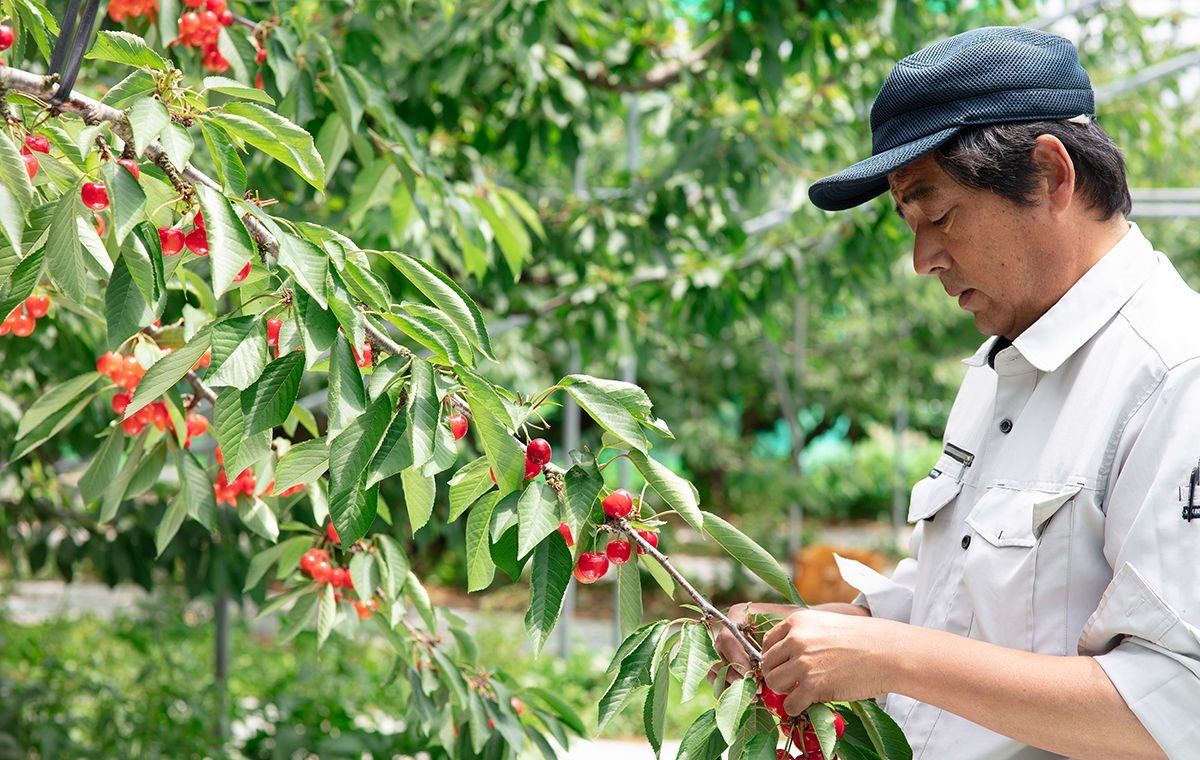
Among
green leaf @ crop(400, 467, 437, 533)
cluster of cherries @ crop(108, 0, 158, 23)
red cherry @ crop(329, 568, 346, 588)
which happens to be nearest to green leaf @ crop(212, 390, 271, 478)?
green leaf @ crop(400, 467, 437, 533)

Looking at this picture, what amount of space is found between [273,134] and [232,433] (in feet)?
0.88

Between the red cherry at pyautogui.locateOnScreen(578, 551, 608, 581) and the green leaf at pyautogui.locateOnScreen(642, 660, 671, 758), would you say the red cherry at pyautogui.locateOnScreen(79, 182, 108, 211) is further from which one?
the green leaf at pyautogui.locateOnScreen(642, 660, 671, 758)

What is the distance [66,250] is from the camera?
78 centimetres

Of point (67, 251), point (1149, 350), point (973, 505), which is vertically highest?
point (67, 251)

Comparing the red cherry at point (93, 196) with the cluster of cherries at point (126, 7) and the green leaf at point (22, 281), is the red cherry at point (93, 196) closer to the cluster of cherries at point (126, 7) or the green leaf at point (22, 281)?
the green leaf at point (22, 281)

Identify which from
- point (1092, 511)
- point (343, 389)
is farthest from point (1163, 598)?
point (343, 389)

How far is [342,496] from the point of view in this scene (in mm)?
787

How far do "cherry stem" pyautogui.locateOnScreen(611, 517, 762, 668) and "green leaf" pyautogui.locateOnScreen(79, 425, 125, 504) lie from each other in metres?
0.73

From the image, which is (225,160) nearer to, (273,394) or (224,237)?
(224,237)

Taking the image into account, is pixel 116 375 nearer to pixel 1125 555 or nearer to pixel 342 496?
pixel 342 496

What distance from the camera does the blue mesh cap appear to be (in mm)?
959

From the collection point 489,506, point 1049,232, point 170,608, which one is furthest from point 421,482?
point 170,608

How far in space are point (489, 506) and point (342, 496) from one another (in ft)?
0.44

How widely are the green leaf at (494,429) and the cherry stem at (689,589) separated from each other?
0.14 metres
